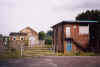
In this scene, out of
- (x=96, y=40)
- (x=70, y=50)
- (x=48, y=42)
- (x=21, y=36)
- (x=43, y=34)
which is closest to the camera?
(x=70, y=50)

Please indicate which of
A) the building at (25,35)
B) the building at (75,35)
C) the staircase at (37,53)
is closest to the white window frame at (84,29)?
the building at (75,35)

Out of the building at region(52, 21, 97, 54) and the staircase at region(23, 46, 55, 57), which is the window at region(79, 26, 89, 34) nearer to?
the building at region(52, 21, 97, 54)

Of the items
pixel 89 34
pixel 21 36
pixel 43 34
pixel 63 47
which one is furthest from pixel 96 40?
pixel 43 34

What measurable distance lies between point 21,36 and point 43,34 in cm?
2102

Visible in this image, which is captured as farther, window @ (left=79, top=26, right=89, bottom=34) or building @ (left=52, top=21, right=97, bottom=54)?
window @ (left=79, top=26, right=89, bottom=34)

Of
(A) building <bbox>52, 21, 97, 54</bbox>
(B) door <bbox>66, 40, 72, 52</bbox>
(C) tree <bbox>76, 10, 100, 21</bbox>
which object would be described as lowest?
(B) door <bbox>66, 40, 72, 52</bbox>

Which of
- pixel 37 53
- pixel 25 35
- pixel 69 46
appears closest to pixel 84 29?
pixel 69 46

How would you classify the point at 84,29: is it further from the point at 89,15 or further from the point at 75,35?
the point at 89,15

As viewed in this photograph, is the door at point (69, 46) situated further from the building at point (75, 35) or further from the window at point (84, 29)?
the window at point (84, 29)

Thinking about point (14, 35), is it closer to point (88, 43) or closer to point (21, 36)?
point (21, 36)

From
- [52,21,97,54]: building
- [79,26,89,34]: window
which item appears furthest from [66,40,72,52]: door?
[79,26,89,34]: window

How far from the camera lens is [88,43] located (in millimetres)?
25516

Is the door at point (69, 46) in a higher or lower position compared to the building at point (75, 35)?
lower

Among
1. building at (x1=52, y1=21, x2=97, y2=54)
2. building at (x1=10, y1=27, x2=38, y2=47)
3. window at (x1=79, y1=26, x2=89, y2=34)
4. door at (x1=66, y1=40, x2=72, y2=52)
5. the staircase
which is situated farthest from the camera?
building at (x1=10, y1=27, x2=38, y2=47)
